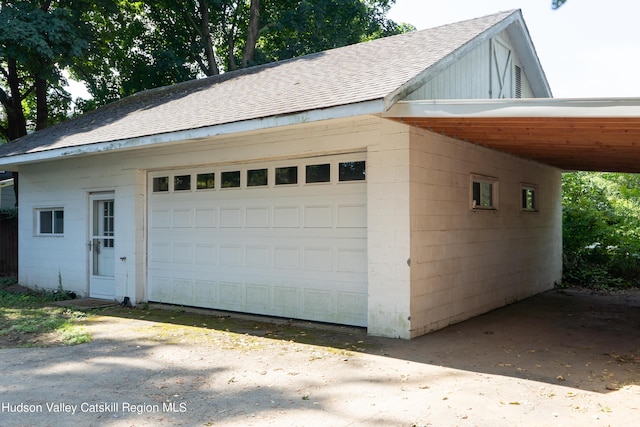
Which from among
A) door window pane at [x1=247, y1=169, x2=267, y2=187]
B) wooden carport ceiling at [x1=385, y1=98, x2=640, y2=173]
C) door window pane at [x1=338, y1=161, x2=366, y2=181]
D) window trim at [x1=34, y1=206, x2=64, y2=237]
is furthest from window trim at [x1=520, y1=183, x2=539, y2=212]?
window trim at [x1=34, y1=206, x2=64, y2=237]

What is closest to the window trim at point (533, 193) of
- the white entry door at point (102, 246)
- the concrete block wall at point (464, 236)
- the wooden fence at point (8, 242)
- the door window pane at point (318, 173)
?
the concrete block wall at point (464, 236)

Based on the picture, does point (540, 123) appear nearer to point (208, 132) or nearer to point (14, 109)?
point (208, 132)

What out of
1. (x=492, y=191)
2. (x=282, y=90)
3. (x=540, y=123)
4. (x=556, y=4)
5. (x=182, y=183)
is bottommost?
(x=492, y=191)

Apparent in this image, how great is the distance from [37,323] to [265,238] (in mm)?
3622

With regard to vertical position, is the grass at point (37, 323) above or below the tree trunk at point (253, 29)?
below

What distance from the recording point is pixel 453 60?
7812 millimetres

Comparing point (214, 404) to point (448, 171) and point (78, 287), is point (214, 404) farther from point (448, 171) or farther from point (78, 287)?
point (78, 287)

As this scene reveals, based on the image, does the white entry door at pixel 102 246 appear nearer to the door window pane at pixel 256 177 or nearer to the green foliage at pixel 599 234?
the door window pane at pixel 256 177

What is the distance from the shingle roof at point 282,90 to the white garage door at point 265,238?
1.01m

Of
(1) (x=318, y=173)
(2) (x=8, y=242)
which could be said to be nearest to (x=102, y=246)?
(1) (x=318, y=173)

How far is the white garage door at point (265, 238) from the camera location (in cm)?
743

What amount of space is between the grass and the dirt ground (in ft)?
1.07

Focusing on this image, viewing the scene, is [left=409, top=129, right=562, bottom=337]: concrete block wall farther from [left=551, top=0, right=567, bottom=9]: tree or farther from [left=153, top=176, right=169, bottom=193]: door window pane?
[left=153, top=176, right=169, bottom=193]: door window pane

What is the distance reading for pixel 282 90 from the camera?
842cm
